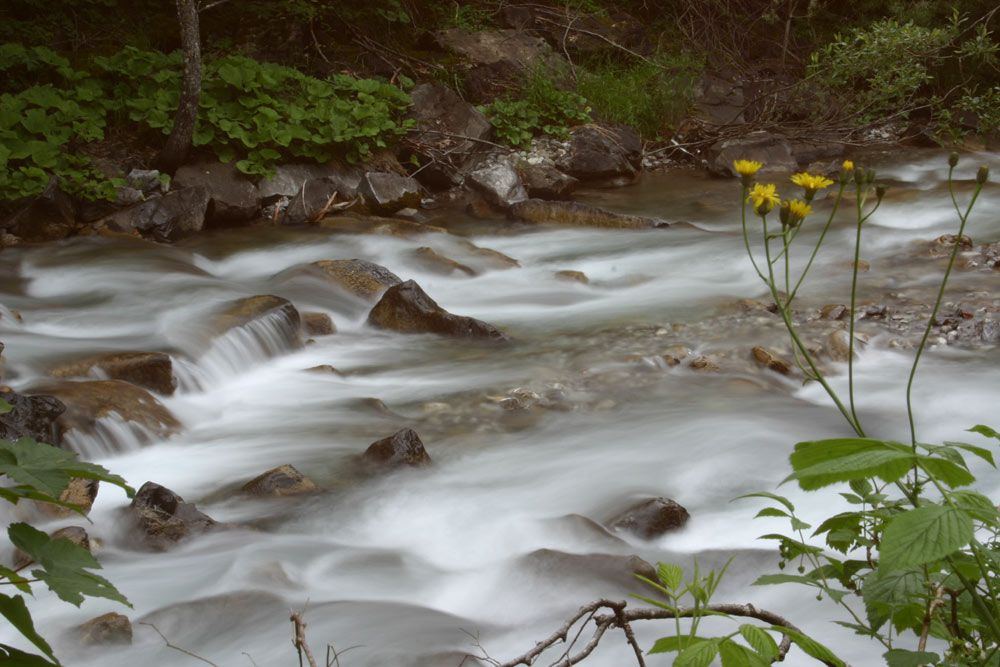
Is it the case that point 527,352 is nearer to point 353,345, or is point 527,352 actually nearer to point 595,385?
point 595,385

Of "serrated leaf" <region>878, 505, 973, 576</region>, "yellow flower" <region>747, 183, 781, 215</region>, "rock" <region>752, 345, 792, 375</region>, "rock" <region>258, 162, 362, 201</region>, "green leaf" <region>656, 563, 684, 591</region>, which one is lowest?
"rock" <region>752, 345, 792, 375</region>

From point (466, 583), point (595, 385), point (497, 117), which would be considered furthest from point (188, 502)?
point (497, 117)

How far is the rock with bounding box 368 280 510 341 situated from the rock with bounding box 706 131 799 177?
5167 mm

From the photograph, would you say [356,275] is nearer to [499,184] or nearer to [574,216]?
[574,216]

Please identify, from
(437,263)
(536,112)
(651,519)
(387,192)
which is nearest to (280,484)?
(651,519)

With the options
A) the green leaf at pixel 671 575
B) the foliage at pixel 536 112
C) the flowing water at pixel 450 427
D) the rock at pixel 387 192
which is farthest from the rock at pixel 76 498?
the foliage at pixel 536 112

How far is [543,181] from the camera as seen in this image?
29.8 feet

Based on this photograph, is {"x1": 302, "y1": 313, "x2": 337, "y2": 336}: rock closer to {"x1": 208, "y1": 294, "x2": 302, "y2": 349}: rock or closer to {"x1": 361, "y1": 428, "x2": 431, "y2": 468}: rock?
{"x1": 208, "y1": 294, "x2": 302, "y2": 349}: rock

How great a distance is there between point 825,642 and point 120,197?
6.48 m

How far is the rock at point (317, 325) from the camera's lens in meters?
5.73

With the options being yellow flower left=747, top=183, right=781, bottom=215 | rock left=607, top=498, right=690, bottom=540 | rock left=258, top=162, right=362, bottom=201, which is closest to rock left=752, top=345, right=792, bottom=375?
rock left=607, top=498, right=690, bottom=540

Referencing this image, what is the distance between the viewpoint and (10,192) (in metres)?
6.96

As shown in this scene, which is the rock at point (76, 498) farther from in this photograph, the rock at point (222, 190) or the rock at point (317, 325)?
the rock at point (222, 190)

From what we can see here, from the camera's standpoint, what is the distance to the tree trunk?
7078 mm
